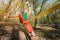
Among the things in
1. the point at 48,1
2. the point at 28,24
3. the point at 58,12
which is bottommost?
the point at 28,24

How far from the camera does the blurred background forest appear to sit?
2414mm

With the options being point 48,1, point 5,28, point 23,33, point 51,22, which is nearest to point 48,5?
point 48,1

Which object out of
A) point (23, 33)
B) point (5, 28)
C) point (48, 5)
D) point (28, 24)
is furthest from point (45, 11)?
point (5, 28)

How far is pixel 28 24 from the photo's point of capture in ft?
7.93

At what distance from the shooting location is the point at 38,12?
2.42 m

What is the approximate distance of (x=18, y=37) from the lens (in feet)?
7.82

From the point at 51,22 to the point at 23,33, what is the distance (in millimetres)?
467

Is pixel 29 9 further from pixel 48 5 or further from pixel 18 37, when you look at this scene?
pixel 18 37

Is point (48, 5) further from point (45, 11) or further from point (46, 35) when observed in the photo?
point (46, 35)

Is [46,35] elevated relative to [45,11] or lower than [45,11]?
lower

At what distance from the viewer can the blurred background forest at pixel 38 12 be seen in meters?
2.41

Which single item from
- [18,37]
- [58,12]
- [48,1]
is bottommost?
[18,37]

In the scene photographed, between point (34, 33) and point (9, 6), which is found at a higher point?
point (9, 6)

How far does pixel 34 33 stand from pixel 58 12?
1.63 feet
